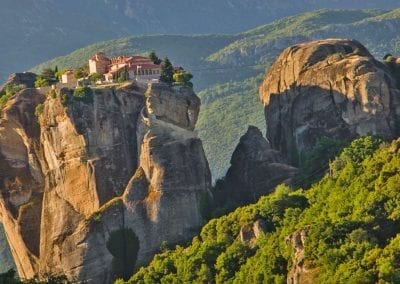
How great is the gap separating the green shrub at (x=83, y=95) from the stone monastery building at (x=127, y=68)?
510 cm

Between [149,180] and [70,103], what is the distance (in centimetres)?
843

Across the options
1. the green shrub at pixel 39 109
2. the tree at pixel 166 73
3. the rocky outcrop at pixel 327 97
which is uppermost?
the tree at pixel 166 73

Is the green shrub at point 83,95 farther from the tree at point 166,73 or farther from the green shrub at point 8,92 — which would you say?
the green shrub at point 8,92

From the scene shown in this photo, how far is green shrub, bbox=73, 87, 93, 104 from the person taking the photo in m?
93.8

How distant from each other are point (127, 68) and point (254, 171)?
12.7m

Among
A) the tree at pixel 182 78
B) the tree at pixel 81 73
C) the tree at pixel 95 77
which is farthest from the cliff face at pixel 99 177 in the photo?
the tree at pixel 95 77

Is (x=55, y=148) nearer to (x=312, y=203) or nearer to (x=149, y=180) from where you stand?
(x=149, y=180)

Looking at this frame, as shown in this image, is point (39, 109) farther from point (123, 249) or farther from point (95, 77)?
point (123, 249)

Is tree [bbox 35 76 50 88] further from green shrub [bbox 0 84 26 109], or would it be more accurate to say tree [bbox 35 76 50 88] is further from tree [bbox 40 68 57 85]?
green shrub [bbox 0 84 26 109]

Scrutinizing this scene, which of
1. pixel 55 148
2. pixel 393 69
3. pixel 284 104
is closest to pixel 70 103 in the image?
pixel 55 148

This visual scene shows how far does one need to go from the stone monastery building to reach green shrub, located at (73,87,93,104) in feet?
16.7

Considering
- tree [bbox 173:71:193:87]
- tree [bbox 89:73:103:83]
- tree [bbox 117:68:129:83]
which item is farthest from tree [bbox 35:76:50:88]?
tree [bbox 173:71:193:87]

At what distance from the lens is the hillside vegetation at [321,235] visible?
76.4 metres

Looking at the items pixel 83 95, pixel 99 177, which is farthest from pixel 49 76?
pixel 99 177
